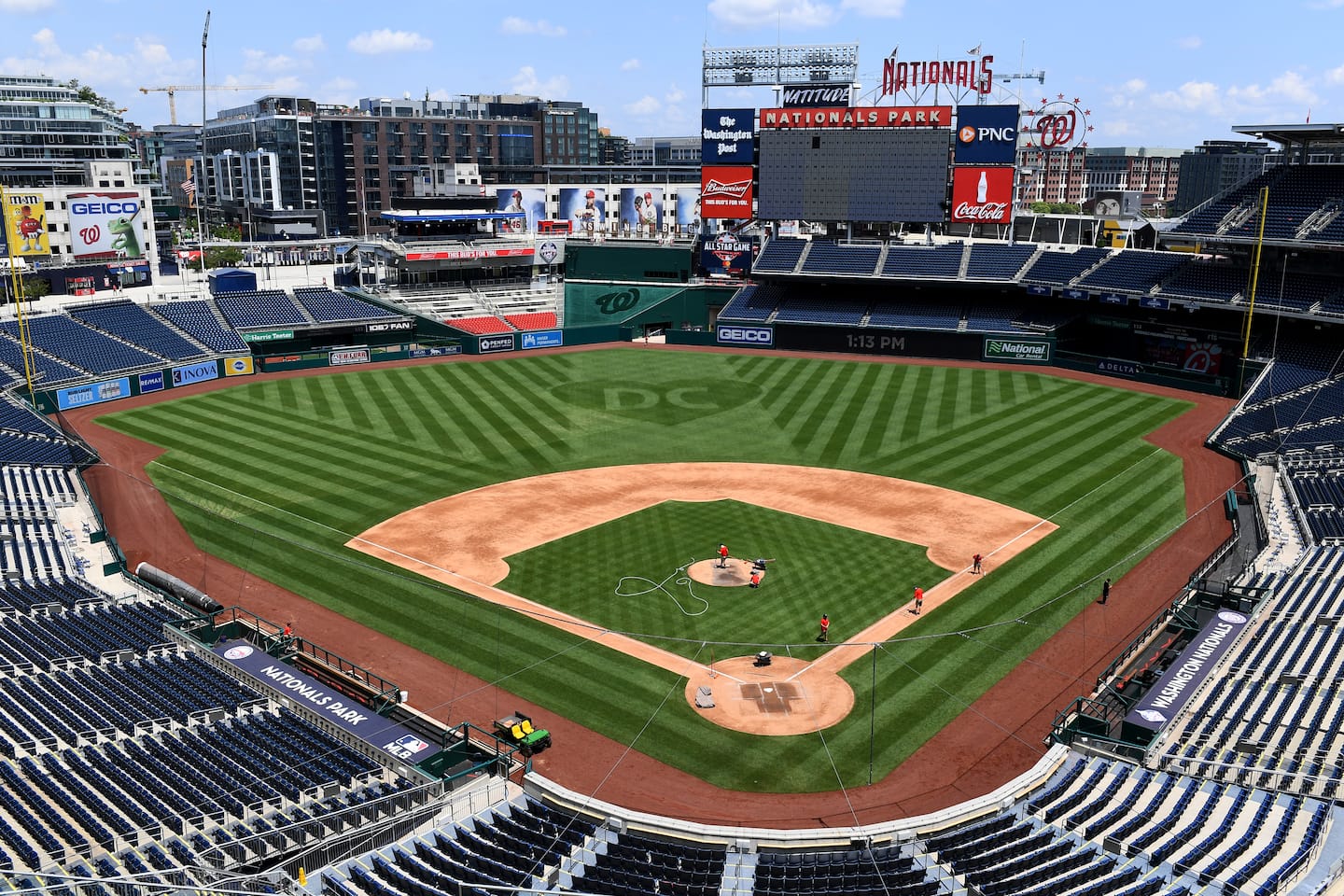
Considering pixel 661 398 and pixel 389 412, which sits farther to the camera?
pixel 661 398

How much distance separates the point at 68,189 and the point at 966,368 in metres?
68.1

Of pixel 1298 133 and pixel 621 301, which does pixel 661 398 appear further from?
pixel 1298 133

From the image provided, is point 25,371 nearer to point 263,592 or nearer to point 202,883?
point 263,592

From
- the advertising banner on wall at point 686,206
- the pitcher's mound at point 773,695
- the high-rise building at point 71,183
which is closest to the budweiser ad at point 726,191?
the advertising banner on wall at point 686,206

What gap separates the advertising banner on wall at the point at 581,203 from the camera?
106 metres

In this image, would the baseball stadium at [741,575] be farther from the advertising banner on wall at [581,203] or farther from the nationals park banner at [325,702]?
the advertising banner on wall at [581,203]

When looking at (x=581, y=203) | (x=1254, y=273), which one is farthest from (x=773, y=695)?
(x=581, y=203)

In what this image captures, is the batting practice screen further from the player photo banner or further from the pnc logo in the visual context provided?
the player photo banner

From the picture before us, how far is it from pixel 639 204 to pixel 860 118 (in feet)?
133

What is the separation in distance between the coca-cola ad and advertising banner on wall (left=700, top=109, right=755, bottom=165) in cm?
1526

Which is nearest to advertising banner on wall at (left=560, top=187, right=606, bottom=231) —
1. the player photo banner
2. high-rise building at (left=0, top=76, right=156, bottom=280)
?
high-rise building at (left=0, top=76, right=156, bottom=280)

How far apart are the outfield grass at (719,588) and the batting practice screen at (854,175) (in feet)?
132

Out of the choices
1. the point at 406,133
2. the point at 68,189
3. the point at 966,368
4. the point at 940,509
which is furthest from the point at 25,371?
the point at 406,133

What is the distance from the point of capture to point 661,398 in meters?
56.6
